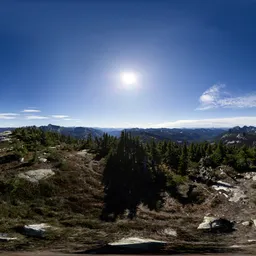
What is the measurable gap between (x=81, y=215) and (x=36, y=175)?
16807 millimetres

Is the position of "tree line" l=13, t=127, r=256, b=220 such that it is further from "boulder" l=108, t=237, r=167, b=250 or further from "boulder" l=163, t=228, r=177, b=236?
"boulder" l=108, t=237, r=167, b=250

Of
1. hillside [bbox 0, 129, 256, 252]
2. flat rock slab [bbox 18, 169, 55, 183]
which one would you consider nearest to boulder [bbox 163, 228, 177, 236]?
hillside [bbox 0, 129, 256, 252]

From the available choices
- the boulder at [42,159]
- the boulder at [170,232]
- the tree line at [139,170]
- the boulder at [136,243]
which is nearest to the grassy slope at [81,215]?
the boulder at [170,232]

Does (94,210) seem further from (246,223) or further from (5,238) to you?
(246,223)

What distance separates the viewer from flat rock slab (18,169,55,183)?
46000 mm

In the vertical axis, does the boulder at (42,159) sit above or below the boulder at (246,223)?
above

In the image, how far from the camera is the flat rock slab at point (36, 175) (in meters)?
46.0

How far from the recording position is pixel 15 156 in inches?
2456

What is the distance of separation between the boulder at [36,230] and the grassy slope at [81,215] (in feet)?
3.34

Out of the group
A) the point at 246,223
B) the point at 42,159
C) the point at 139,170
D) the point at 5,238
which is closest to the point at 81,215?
the point at 5,238

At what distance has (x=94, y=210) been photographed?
126 ft

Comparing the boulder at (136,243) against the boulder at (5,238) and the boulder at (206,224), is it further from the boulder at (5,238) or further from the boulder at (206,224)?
the boulder at (5,238)

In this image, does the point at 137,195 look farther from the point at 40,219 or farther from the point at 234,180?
the point at 234,180

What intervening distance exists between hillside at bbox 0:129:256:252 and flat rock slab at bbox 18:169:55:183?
175mm
